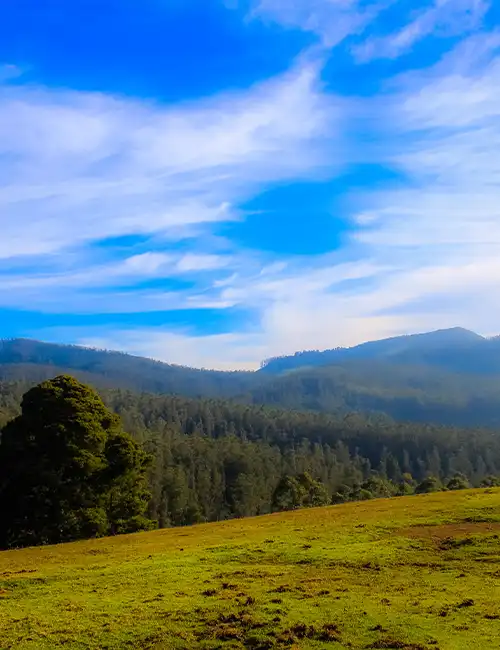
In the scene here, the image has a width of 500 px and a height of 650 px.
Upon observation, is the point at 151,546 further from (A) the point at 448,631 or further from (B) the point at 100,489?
(A) the point at 448,631

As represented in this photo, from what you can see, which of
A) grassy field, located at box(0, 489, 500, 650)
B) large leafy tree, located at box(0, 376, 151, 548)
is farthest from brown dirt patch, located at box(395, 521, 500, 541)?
large leafy tree, located at box(0, 376, 151, 548)

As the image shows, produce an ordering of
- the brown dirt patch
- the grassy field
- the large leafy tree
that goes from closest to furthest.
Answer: the grassy field
the brown dirt patch
the large leafy tree

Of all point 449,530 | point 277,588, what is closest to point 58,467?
point 277,588

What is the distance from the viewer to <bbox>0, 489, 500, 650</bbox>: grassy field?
17.3 m

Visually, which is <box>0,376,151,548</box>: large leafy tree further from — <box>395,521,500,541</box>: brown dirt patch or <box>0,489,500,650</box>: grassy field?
<box>395,521,500,541</box>: brown dirt patch

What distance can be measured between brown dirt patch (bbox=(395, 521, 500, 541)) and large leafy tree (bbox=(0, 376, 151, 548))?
75.5ft

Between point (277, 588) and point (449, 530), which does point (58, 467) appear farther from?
point (449, 530)

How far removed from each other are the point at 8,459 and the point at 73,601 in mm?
26284

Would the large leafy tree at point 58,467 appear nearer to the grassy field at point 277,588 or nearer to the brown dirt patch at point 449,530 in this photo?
the grassy field at point 277,588

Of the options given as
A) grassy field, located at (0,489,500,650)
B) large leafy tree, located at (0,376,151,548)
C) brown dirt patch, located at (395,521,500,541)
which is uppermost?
large leafy tree, located at (0,376,151,548)

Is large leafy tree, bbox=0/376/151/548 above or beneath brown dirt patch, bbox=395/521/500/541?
above

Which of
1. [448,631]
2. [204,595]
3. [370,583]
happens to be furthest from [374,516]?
[448,631]

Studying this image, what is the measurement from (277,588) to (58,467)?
27.0 meters

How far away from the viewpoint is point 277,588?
22.2 m
